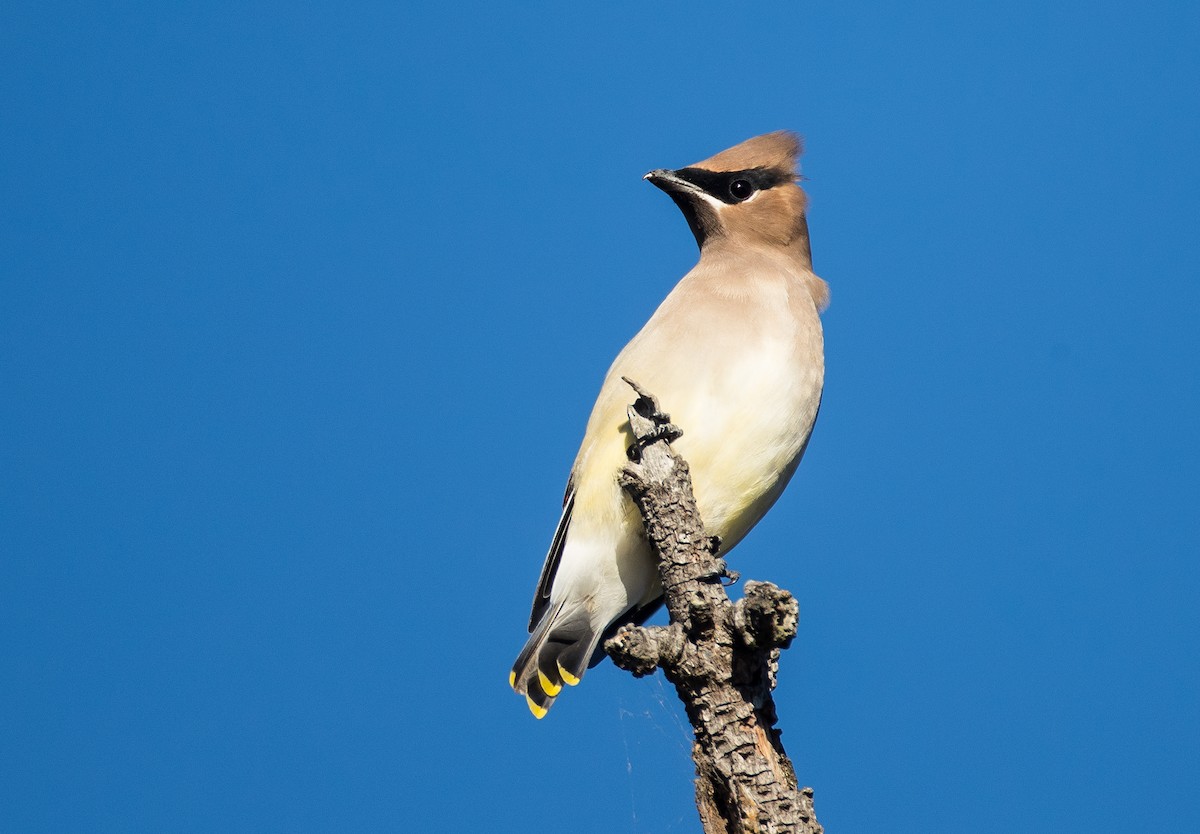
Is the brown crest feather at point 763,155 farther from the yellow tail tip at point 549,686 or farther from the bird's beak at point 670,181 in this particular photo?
the yellow tail tip at point 549,686

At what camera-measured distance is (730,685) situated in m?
3.64

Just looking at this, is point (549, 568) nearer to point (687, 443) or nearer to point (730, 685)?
point (687, 443)

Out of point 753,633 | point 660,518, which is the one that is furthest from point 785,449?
point 753,633

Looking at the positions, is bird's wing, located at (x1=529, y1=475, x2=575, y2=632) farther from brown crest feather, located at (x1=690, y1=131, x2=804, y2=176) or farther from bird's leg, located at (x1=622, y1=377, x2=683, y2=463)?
brown crest feather, located at (x1=690, y1=131, x2=804, y2=176)

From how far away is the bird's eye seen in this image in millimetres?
5758

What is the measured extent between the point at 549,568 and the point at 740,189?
73.0 inches

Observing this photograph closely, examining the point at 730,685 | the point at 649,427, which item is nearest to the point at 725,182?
the point at 649,427

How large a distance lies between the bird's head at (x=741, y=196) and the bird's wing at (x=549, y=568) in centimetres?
143

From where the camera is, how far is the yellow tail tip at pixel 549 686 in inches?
183

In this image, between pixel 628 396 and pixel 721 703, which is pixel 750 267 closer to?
pixel 628 396

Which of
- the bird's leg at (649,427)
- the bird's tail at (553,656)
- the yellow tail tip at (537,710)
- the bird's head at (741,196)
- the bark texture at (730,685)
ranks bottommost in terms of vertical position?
the bark texture at (730,685)

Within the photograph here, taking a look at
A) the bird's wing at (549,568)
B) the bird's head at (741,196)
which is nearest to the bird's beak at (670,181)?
the bird's head at (741,196)

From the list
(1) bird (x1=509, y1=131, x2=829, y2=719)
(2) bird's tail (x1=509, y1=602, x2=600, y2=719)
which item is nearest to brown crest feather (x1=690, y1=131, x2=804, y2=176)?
(1) bird (x1=509, y1=131, x2=829, y2=719)

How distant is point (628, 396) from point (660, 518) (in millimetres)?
823
